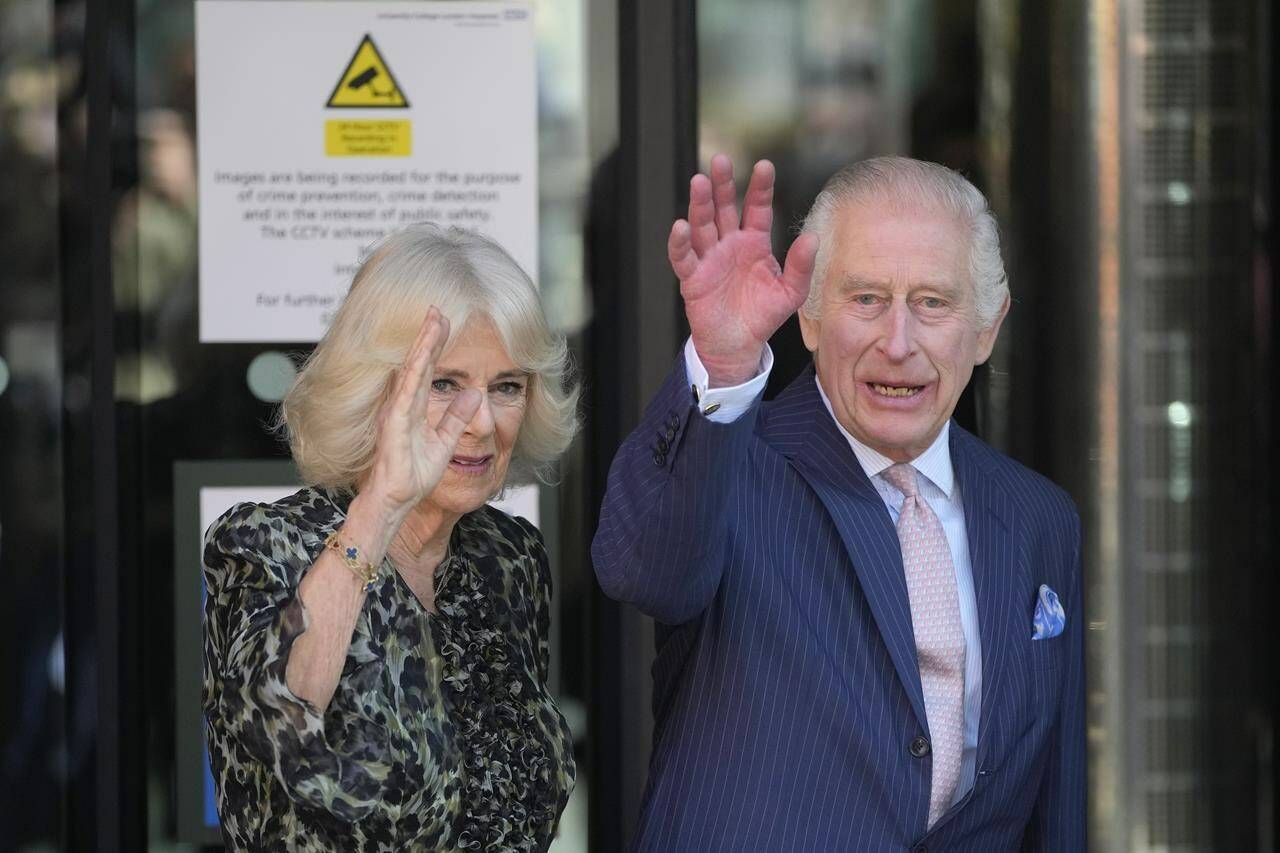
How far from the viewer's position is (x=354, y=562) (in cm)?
230

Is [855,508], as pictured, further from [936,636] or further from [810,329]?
[810,329]

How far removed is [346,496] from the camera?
8.57 ft

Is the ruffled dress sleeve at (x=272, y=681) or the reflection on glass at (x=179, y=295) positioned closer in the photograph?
the ruffled dress sleeve at (x=272, y=681)

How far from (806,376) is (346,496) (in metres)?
0.82

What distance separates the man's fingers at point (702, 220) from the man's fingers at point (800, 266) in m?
0.11

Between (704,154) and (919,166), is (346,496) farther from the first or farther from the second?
(704,154)

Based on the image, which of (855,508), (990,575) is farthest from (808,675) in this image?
(990,575)

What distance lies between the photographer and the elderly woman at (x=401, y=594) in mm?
2307

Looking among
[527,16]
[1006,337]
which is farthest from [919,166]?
[527,16]

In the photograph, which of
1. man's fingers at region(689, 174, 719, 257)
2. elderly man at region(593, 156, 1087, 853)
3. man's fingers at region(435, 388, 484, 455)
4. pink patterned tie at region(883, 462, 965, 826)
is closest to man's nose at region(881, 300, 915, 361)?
elderly man at region(593, 156, 1087, 853)

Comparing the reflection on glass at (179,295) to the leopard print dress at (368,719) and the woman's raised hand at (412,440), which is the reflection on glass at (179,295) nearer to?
the leopard print dress at (368,719)

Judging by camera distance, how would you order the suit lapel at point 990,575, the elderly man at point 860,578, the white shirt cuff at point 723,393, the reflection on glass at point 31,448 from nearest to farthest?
the white shirt cuff at point 723,393
the elderly man at point 860,578
the suit lapel at point 990,575
the reflection on glass at point 31,448

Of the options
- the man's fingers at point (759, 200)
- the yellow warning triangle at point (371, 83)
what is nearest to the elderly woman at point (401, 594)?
the man's fingers at point (759, 200)

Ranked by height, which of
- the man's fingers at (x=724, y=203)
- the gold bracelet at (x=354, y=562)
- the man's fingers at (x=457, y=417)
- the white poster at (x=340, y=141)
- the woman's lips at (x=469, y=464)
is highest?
the white poster at (x=340, y=141)
